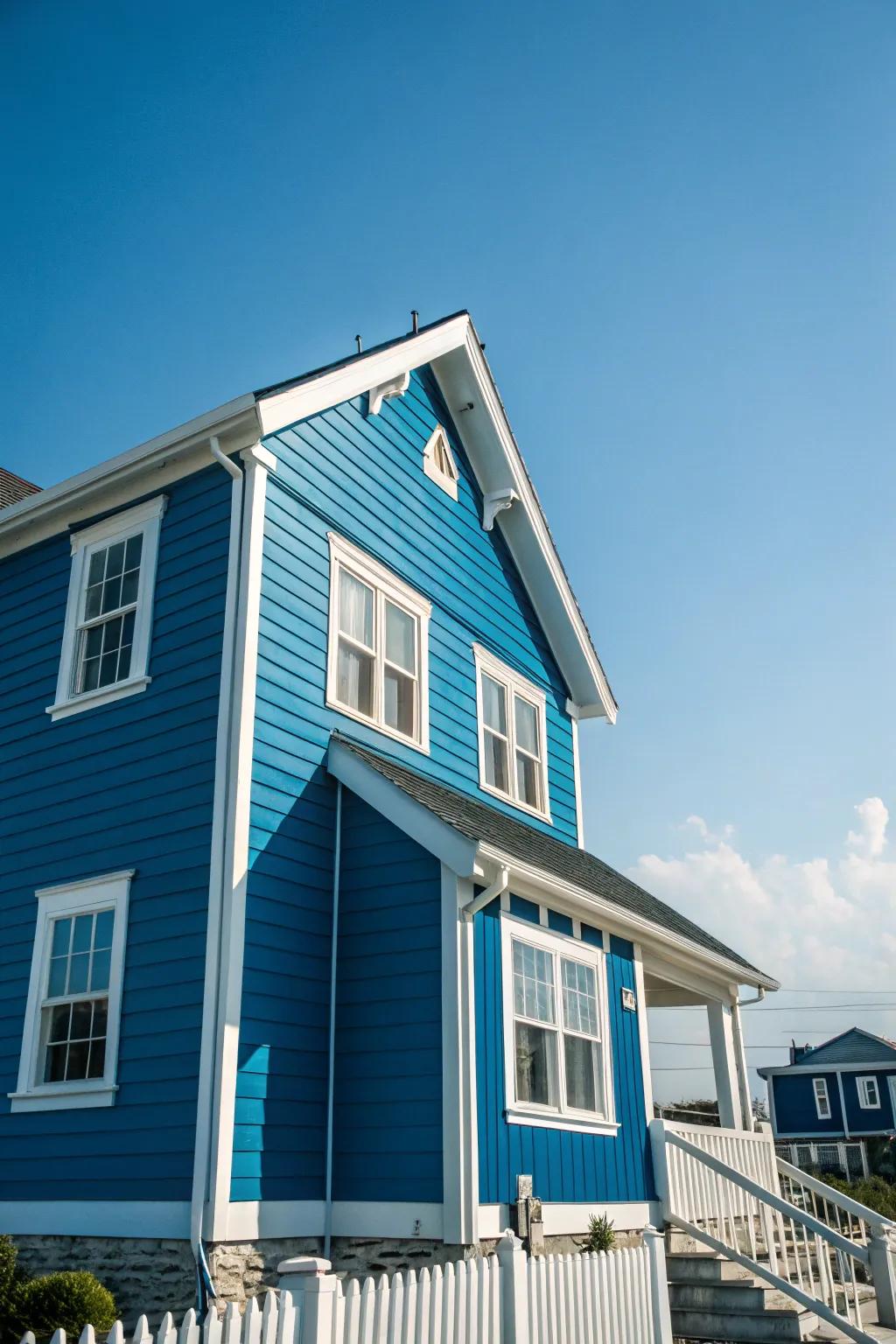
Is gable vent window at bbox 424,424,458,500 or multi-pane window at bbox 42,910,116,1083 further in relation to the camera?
gable vent window at bbox 424,424,458,500

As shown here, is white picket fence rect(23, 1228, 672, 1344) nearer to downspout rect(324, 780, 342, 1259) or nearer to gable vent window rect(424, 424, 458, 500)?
downspout rect(324, 780, 342, 1259)

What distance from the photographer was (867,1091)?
165 feet

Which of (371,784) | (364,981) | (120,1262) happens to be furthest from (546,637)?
(120,1262)

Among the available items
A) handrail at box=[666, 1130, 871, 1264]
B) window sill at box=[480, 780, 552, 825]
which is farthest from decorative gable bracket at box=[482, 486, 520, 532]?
handrail at box=[666, 1130, 871, 1264]

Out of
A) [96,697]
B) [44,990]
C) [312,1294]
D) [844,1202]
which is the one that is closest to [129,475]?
[96,697]

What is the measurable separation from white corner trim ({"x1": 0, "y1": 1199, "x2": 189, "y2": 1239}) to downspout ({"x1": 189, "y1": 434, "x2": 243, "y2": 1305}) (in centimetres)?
27

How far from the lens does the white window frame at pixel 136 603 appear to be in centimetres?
1126

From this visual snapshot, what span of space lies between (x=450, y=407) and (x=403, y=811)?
6782 mm

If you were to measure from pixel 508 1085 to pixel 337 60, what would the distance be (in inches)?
404

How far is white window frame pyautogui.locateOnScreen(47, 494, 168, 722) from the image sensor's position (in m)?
11.3

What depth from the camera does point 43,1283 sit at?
8125 mm

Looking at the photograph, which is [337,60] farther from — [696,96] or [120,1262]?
[120,1262]

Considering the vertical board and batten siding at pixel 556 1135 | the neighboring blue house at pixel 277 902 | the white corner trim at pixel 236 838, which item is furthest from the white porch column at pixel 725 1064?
the white corner trim at pixel 236 838

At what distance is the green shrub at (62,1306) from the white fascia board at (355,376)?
7.08 meters
